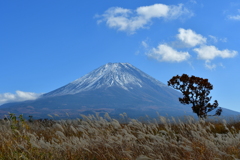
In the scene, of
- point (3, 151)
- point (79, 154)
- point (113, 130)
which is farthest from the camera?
point (113, 130)

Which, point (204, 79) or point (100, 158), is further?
point (204, 79)

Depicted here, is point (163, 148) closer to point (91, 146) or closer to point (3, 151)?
point (91, 146)

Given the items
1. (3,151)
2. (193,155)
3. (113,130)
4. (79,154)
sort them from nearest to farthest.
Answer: (193,155)
(79,154)
(3,151)
(113,130)

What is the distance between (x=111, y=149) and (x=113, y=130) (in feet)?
14.2

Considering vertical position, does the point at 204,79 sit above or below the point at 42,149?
above

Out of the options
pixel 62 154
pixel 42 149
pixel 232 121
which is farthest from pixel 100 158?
pixel 232 121

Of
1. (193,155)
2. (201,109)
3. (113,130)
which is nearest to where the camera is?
(193,155)

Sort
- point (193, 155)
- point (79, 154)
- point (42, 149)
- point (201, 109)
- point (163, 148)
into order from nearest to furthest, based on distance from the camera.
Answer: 1. point (193, 155)
2. point (163, 148)
3. point (79, 154)
4. point (42, 149)
5. point (201, 109)

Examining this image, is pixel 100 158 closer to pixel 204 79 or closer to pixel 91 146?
pixel 91 146

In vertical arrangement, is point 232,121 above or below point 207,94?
below

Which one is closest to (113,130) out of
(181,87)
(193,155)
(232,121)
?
(193,155)

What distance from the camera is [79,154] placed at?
25.8ft

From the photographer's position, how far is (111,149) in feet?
26.0

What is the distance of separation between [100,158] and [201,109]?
2499cm
